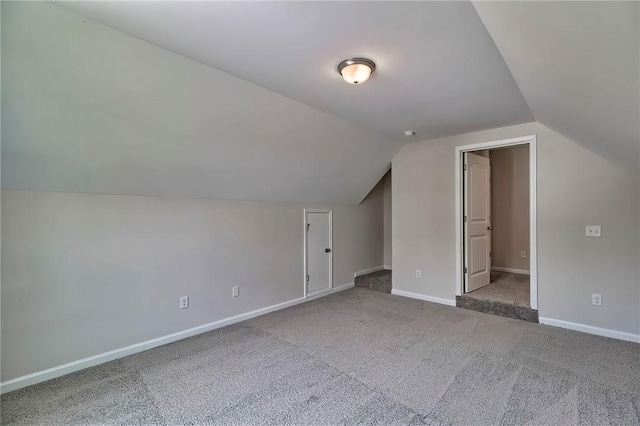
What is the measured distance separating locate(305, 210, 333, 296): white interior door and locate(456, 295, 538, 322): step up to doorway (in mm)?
1862

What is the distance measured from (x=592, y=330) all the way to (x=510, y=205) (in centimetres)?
289

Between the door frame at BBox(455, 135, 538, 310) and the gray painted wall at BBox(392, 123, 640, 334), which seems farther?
the door frame at BBox(455, 135, 538, 310)

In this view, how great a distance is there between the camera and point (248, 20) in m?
1.68

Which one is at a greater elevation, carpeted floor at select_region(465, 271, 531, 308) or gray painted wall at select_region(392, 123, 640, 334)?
gray painted wall at select_region(392, 123, 640, 334)

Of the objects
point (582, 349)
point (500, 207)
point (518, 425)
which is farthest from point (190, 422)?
point (500, 207)

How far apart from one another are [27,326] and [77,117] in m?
1.60

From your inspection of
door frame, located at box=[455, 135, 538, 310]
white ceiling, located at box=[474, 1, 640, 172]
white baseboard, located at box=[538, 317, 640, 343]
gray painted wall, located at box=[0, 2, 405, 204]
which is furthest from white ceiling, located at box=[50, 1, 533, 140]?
white baseboard, located at box=[538, 317, 640, 343]

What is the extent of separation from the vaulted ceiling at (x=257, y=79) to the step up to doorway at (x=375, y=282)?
8.52ft

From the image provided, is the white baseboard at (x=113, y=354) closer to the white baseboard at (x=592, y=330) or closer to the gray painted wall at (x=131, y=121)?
the gray painted wall at (x=131, y=121)

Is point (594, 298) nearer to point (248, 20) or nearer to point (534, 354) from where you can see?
point (534, 354)

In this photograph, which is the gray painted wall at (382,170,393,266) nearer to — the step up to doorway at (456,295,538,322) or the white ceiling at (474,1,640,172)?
the step up to doorway at (456,295,538,322)

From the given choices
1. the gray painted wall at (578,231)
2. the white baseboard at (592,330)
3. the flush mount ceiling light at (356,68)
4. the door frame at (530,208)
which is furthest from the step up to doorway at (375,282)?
the flush mount ceiling light at (356,68)

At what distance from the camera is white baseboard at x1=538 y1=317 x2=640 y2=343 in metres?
2.92

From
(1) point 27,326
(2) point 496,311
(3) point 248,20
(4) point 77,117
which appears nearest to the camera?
(3) point 248,20
